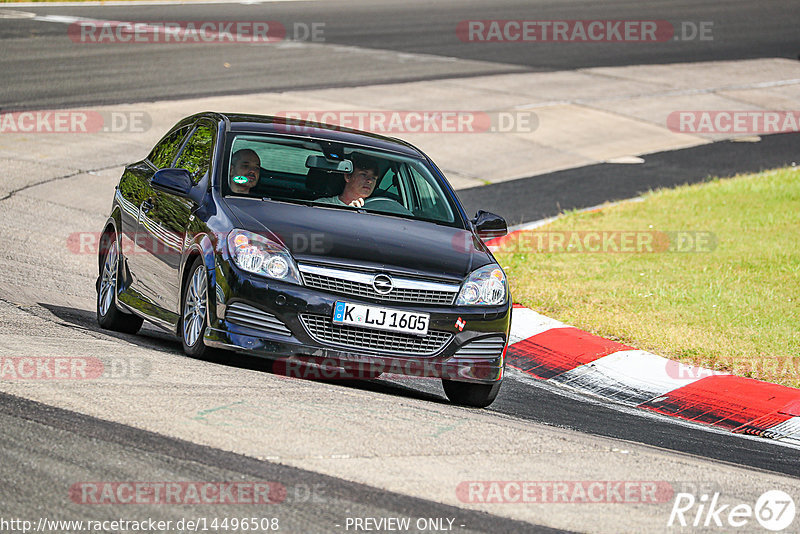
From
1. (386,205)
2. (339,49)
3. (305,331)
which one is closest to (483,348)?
(305,331)

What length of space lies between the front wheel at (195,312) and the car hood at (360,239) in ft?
1.40

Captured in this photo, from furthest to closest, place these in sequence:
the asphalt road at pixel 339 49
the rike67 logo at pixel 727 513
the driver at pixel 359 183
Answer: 1. the asphalt road at pixel 339 49
2. the driver at pixel 359 183
3. the rike67 logo at pixel 727 513

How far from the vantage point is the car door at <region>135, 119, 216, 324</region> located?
7.86m

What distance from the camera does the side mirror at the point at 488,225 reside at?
8430 mm

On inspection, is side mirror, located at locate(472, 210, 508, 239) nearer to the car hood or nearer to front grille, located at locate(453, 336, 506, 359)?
the car hood

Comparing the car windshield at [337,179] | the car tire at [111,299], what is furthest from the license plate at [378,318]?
the car tire at [111,299]

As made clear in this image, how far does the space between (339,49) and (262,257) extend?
20.0 m

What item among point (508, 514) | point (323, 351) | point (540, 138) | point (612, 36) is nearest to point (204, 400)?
point (323, 351)

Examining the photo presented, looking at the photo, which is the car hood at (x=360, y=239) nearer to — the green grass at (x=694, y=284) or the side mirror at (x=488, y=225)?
the side mirror at (x=488, y=225)

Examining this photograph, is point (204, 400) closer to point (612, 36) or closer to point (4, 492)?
point (4, 492)

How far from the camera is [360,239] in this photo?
7391mm

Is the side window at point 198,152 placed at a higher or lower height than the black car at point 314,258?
higher

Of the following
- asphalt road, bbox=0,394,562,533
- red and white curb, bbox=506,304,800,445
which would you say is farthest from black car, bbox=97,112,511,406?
asphalt road, bbox=0,394,562,533

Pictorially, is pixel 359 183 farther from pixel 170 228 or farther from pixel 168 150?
pixel 168 150
